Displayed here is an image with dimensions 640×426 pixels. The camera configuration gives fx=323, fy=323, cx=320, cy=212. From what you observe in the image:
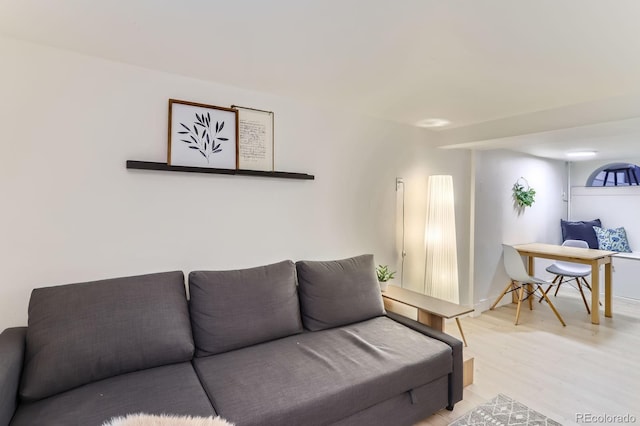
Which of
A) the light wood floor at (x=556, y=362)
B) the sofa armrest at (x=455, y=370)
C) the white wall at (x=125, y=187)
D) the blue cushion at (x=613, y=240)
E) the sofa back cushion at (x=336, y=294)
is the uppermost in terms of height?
the white wall at (x=125, y=187)

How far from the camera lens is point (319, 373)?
1.66 meters

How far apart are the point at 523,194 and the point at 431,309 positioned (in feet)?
9.64

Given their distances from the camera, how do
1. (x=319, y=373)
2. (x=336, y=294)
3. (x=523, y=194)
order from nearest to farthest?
(x=319, y=373), (x=336, y=294), (x=523, y=194)

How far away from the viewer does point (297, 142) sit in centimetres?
259

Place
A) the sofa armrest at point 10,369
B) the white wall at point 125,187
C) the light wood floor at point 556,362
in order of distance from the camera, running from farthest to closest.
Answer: the light wood floor at point 556,362 < the white wall at point 125,187 < the sofa armrest at point 10,369

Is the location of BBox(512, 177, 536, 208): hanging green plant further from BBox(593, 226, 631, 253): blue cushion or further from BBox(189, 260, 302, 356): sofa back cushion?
BBox(189, 260, 302, 356): sofa back cushion

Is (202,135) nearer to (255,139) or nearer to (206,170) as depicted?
(206,170)

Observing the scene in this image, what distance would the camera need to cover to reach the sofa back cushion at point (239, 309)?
6.15 feet

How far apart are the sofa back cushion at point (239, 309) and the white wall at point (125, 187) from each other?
27cm

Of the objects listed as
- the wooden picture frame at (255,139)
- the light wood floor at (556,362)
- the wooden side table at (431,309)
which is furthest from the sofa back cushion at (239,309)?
the light wood floor at (556,362)

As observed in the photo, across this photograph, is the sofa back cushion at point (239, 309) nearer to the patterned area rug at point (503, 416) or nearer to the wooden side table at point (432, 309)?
the wooden side table at point (432, 309)

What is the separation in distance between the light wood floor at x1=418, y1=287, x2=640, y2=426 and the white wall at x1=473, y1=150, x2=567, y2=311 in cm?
42

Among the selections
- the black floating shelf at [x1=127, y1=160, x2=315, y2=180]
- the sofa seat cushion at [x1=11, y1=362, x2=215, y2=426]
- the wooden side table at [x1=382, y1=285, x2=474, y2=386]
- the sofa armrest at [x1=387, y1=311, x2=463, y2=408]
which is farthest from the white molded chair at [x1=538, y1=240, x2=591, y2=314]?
the sofa seat cushion at [x1=11, y1=362, x2=215, y2=426]

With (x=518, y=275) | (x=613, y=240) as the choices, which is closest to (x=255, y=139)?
(x=518, y=275)
